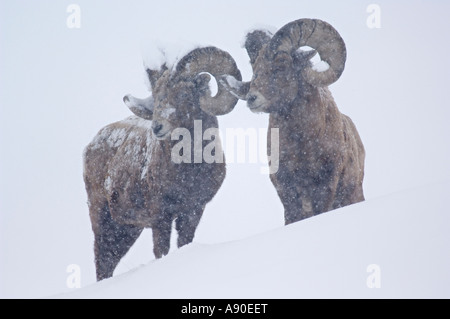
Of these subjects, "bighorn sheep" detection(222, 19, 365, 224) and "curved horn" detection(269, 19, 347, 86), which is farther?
"curved horn" detection(269, 19, 347, 86)

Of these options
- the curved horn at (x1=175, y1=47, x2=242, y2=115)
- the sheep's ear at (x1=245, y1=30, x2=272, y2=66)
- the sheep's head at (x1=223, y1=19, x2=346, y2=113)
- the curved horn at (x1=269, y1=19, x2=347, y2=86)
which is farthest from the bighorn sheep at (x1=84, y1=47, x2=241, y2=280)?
the curved horn at (x1=269, y1=19, x2=347, y2=86)

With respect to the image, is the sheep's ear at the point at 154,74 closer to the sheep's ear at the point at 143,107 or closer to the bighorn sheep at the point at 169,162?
the bighorn sheep at the point at 169,162

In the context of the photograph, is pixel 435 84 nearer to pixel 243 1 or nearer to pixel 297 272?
pixel 297 272

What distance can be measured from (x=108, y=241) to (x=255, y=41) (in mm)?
3908

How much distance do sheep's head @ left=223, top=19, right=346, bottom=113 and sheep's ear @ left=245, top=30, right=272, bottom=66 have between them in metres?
0.22

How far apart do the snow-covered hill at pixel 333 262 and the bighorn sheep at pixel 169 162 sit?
2.58 m

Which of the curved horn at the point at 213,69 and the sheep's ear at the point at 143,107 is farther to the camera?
the sheep's ear at the point at 143,107

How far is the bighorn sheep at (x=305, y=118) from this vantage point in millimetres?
8352

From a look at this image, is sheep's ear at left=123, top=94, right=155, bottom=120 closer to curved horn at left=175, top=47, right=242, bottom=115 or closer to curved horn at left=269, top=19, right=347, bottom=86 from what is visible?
curved horn at left=175, top=47, right=242, bottom=115

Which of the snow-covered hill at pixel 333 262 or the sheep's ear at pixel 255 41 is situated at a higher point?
the sheep's ear at pixel 255 41

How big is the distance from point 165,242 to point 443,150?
31.4m

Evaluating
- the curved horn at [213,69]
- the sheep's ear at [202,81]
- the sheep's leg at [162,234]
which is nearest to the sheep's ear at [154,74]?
the curved horn at [213,69]

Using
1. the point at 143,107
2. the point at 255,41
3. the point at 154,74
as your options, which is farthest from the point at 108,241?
the point at 255,41

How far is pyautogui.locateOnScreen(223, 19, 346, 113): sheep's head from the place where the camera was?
27.6 ft
